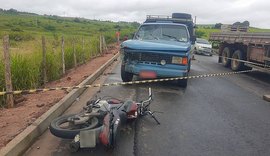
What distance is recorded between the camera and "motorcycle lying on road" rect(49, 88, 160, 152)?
168 inches

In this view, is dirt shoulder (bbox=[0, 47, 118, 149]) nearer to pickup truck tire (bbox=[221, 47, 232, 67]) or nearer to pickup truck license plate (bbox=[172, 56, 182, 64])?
pickup truck license plate (bbox=[172, 56, 182, 64])

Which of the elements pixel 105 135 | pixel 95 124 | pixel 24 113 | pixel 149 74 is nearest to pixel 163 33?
pixel 149 74

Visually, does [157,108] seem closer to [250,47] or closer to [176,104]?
[176,104]

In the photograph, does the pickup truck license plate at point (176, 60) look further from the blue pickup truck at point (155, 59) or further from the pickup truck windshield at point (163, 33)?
the pickup truck windshield at point (163, 33)

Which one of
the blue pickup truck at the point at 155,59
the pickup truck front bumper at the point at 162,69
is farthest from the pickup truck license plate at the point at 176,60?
the pickup truck front bumper at the point at 162,69

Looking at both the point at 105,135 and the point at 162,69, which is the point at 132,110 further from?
the point at 162,69

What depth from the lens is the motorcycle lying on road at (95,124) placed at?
4270 millimetres

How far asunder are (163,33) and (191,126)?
211 inches

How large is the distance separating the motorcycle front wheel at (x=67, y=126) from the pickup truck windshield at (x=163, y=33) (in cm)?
619

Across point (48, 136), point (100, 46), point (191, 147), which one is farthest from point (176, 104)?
point (100, 46)

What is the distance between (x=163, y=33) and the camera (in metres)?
10.7

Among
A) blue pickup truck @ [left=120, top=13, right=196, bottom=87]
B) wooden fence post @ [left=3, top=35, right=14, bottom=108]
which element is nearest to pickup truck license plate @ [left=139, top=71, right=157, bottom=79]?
blue pickup truck @ [left=120, top=13, right=196, bottom=87]

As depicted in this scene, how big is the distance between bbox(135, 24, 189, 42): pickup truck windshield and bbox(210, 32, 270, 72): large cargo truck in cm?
379

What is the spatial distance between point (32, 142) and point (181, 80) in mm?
5872
